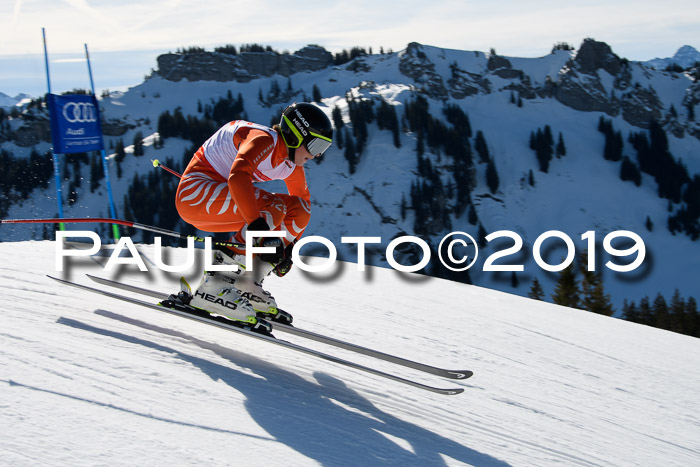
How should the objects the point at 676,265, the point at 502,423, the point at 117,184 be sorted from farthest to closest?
A: the point at 117,184, the point at 676,265, the point at 502,423

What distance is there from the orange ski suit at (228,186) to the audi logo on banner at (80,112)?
8796 mm

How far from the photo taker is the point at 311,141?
3.81m

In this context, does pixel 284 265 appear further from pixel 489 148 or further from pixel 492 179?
pixel 489 148

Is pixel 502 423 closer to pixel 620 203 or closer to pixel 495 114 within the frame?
pixel 620 203

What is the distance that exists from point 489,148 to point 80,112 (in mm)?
122133

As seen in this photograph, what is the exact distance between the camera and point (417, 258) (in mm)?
104750

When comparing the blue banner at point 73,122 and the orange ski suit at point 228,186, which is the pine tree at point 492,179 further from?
the orange ski suit at point 228,186

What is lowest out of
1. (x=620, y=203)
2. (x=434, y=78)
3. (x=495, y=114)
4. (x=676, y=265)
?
(x=676, y=265)

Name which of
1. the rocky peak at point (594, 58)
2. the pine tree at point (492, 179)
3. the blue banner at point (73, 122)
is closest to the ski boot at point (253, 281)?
the blue banner at point (73, 122)

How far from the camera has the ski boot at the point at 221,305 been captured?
384 cm

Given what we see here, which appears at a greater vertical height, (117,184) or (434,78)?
(434,78)

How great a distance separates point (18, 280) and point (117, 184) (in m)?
114

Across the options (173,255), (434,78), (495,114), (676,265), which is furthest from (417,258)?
(173,255)

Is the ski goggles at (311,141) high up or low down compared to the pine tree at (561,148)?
down
